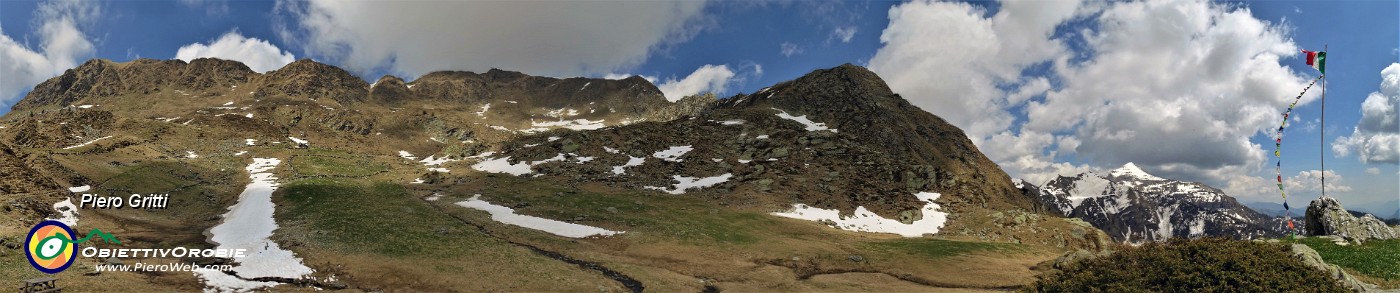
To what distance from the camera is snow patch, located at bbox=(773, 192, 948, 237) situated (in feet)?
204

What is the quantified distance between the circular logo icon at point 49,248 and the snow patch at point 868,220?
5421 centimetres

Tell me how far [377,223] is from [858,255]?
124 ft

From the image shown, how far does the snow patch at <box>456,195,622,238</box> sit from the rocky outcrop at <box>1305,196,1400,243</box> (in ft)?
161

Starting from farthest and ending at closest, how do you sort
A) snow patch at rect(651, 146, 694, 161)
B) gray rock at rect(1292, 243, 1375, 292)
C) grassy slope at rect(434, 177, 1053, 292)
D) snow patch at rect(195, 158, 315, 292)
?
snow patch at rect(651, 146, 694, 161), grassy slope at rect(434, 177, 1053, 292), snow patch at rect(195, 158, 315, 292), gray rock at rect(1292, 243, 1375, 292)

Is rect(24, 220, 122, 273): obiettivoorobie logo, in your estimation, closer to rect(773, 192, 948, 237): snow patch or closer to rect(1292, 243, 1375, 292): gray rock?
rect(1292, 243, 1375, 292): gray rock

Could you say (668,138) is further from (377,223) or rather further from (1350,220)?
(1350,220)

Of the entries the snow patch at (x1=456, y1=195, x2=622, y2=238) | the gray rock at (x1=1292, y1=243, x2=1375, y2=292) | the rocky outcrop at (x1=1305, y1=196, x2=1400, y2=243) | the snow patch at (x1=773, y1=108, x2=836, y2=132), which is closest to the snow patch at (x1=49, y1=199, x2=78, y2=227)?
the snow patch at (x1=456, y1=195, x2=622, y2=238)

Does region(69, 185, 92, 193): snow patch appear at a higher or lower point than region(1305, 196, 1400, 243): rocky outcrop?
lower

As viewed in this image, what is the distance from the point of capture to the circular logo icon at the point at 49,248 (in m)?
25.5

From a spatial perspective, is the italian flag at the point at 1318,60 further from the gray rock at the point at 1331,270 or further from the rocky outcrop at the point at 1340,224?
the gray rock at the point at 1331,270

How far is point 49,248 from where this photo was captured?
2606cm

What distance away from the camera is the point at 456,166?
9456 cm

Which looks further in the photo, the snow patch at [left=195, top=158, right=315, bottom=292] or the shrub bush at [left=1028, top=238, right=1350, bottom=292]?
the snow patch at [left=195, top=158, right=315, bottom=292]

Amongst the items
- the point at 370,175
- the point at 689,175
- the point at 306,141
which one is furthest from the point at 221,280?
the point at 306,141
